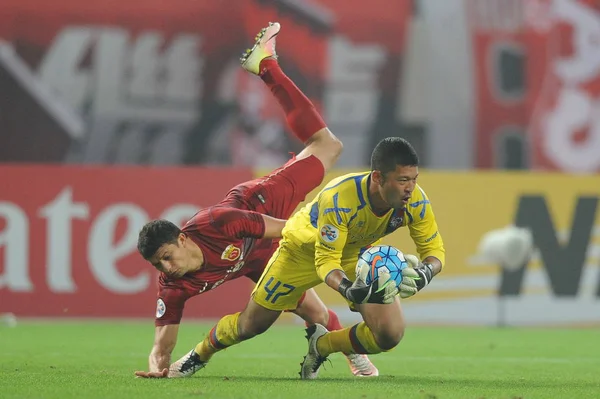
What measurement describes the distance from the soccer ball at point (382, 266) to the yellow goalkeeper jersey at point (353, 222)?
0.28 metres

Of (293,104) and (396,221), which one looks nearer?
(396,221)

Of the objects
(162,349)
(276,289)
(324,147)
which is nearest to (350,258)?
(276,289)

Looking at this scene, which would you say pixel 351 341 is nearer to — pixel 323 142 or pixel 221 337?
pixel 221 337

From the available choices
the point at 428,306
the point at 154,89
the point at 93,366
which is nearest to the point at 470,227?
the point at 428,306

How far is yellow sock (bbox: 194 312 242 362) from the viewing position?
8219 mm

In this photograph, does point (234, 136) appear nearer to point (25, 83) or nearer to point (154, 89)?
point (154, 89)

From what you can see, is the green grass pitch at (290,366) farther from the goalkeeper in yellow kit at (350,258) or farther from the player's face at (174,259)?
the player's face at (174,259)

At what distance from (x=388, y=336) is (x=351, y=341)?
358 mm

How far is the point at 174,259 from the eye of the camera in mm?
8195

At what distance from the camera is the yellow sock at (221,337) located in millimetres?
8219

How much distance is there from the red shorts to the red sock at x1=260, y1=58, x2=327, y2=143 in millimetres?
256

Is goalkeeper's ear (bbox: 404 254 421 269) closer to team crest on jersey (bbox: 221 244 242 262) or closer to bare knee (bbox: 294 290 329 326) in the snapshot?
bare knee (bbox: 294 290 329 326)

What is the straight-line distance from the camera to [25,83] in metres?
21.6

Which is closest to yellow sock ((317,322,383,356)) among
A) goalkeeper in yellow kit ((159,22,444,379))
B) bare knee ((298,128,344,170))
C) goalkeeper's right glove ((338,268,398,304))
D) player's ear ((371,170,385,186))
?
goalkeeper in yellow kit ((159,22,444,379))
